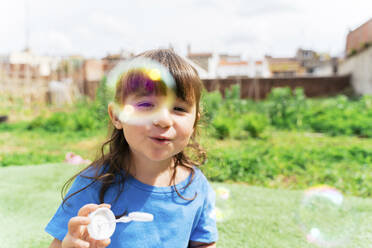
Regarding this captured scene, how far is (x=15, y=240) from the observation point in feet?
5.71

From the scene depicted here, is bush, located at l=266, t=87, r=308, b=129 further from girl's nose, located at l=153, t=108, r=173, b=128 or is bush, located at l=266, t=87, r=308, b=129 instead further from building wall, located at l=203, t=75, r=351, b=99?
building wall, located at l=203, t=75, r=351, b=99

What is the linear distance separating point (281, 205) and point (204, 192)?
50.3 inches

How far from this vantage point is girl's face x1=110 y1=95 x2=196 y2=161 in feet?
3.18

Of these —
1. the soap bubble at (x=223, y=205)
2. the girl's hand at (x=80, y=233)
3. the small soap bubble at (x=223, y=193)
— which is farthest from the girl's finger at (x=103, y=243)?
the small soap bubble at (x=223, y=193)

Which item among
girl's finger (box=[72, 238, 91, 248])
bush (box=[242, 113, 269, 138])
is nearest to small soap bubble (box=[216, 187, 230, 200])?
girl's finger (box=[72, 238, 91, 248])

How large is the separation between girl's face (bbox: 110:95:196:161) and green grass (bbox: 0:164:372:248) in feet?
3.19

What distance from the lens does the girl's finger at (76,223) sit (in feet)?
2.85

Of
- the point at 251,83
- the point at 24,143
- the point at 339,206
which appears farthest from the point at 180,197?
the point at 251,83

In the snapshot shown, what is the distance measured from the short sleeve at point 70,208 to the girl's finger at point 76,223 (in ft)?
0.41

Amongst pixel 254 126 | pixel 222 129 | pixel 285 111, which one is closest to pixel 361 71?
pixel 285 111

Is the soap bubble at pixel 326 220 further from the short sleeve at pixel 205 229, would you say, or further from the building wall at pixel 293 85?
the building wall at pixel 293 85

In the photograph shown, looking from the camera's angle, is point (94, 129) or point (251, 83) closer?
point (94, 129)

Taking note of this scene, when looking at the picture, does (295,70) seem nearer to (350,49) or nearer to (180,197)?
(350,49)

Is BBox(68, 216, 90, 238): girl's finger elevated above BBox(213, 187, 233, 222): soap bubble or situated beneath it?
elevated above
